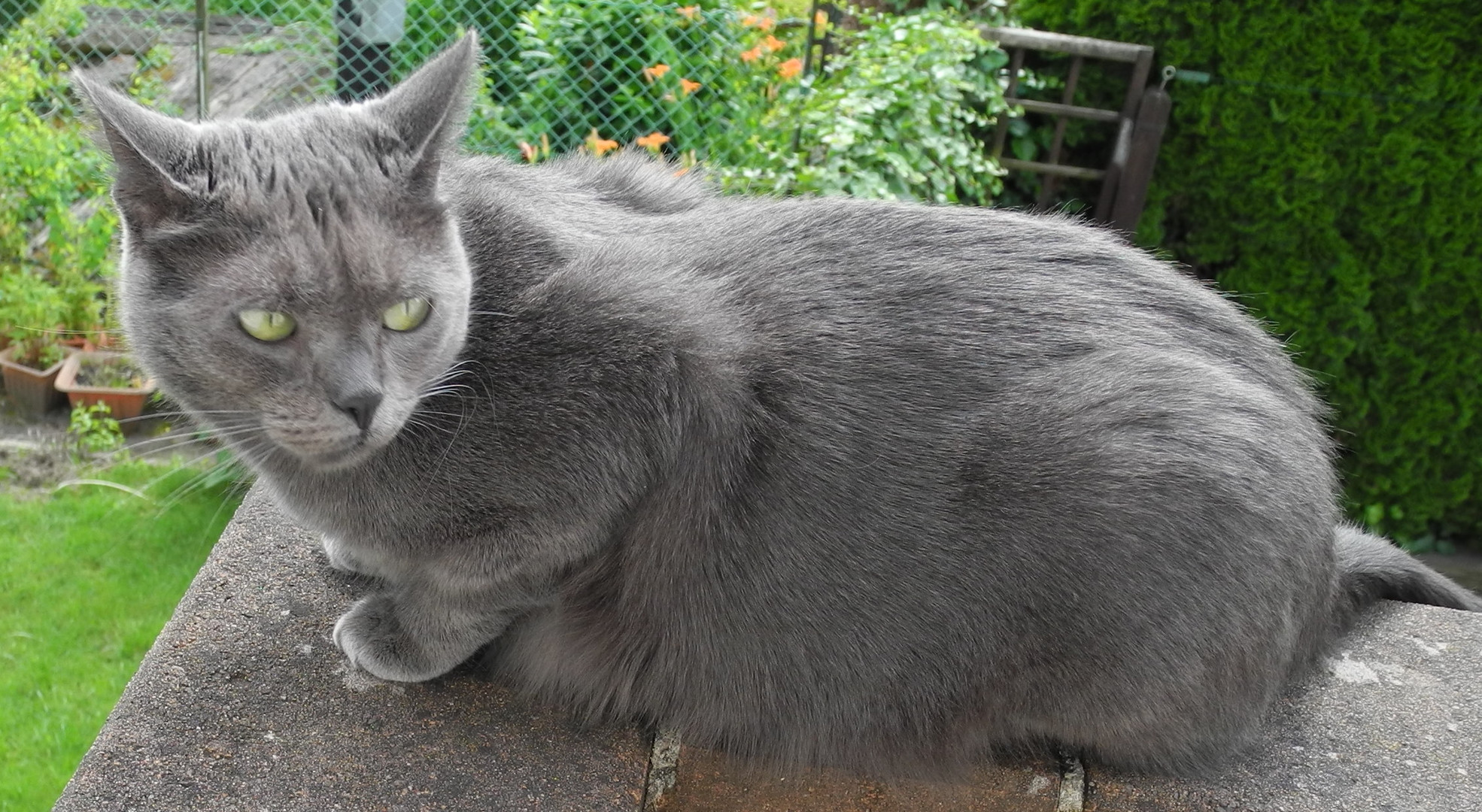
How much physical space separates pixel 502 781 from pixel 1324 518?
1.19 m

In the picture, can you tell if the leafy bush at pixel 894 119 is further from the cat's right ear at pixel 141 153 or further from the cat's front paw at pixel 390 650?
the cat's right ear at pixel 141 153

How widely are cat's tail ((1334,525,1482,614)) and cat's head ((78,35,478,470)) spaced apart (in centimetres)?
152

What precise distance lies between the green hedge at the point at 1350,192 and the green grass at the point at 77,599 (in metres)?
3.21

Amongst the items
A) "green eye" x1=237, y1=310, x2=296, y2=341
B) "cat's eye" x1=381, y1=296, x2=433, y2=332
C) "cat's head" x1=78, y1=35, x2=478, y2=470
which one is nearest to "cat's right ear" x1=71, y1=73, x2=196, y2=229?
"cat's head" x1=78, y1=35, x2=478, y2=470

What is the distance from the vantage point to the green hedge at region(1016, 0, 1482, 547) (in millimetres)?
3484

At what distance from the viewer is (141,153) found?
118cm

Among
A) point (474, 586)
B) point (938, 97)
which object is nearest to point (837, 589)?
point (474, 586)

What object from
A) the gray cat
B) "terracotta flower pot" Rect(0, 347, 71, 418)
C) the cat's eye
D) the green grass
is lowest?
the green grass

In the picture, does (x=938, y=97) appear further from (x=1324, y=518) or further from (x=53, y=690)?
(x=53, y=690)

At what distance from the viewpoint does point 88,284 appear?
12.6ft

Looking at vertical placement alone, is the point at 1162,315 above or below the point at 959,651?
above

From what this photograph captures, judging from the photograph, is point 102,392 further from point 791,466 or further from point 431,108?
point 791,466

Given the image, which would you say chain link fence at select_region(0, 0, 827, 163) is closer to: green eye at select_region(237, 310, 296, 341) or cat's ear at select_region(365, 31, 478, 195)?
cat's ear at select_region(365, 31, 478, 195)

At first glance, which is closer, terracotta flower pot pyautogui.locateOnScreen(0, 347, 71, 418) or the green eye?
the green eye
